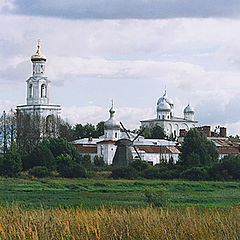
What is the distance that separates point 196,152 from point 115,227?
48523mm

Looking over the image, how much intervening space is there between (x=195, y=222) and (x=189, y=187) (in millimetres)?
26427

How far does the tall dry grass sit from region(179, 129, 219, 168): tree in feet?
131

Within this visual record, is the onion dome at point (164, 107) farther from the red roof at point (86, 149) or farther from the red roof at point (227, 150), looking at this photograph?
the red roof at point (86, 149)

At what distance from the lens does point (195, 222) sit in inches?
574

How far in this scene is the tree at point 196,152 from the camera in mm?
56594

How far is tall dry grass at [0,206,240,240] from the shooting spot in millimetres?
13945

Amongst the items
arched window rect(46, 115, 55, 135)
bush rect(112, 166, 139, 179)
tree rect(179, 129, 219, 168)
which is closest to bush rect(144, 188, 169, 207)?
bush rect(112, 166, 139, 179)

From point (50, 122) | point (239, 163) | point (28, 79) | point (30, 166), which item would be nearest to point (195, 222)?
point (239, 163)

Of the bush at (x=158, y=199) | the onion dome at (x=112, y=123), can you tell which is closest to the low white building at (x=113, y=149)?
the onion dome at (x=112, y=123)

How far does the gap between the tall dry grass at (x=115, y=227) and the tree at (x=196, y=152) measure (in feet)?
131

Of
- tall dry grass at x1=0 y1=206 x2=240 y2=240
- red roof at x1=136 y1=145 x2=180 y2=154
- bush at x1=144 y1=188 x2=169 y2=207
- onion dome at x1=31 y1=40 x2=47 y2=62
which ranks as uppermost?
onion dome at x1=31 y1=40 x2=47 y2=62

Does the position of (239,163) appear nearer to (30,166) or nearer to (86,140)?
(30,166)

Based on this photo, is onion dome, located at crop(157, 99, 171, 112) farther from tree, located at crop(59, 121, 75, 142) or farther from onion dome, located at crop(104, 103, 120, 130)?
onion dome, located at crop(104, 103, 120, 130)

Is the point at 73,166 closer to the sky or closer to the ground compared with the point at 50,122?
closer to the ground
